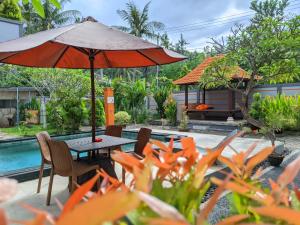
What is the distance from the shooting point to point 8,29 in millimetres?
14320

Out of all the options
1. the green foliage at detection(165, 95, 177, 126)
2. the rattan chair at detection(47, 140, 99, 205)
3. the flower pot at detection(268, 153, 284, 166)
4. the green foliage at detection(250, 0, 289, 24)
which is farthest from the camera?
the green foliage at detection(250, 0, 289, 24)

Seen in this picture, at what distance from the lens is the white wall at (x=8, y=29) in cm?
1407

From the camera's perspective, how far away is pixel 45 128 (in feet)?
48.5

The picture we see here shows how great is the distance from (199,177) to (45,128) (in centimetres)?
1509

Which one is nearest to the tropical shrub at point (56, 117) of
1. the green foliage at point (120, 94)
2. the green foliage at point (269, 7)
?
the green foliage at point (120, 94)

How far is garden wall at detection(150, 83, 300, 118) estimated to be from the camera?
14.1 meters

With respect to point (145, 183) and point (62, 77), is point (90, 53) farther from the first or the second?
point (62, 77)

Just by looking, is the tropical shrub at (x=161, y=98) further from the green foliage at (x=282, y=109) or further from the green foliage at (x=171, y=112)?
the green foliage at (x=282, y=109)

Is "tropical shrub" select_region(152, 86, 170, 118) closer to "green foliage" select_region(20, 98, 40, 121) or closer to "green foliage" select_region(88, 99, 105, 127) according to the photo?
"green foliage" select_region(88, 99, 105, 127)

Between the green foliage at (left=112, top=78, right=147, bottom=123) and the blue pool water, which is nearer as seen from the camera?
the blue pool water

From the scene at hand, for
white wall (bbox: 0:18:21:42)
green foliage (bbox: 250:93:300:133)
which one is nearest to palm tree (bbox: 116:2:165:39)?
white wall (bbox: 0:18:21:42)

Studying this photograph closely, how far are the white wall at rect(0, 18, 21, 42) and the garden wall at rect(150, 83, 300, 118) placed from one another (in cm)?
940

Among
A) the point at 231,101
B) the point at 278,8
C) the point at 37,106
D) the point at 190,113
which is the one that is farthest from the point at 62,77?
the point at 278,8

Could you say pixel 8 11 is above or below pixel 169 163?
above
